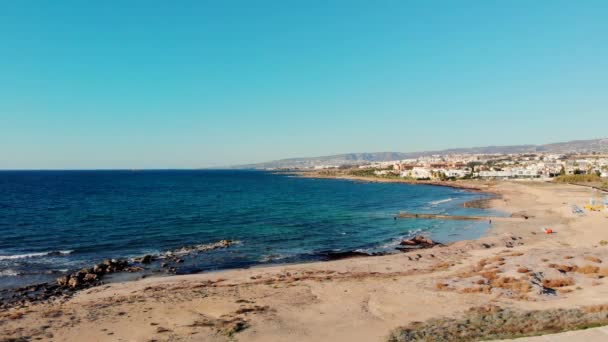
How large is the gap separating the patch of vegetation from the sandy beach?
54 cm

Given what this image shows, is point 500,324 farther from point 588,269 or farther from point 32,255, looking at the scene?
point 32,255

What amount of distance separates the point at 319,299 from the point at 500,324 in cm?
934

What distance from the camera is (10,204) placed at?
241 ft

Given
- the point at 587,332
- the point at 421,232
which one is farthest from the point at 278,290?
the point at 421,232

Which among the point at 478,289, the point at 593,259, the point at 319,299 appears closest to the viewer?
the point at 478,289

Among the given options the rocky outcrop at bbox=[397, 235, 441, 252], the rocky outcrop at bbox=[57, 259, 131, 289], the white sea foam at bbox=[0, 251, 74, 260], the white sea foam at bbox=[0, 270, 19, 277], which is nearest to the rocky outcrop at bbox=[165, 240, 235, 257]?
the rocky outcrop at bbox=[57, 259, 131, 289]

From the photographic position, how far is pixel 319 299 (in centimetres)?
2175

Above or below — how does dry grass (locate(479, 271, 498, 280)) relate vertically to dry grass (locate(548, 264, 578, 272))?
below

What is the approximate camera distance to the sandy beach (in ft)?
56.4

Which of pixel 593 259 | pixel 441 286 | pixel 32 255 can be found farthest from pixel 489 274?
pixel 32 255

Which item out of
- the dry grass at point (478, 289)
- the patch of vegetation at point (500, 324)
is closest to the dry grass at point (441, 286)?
the dry grass at point (478, 289)

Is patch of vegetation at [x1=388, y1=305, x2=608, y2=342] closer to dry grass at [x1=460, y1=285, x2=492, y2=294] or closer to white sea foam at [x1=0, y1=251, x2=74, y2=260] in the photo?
dry grass at [x1=460, y1=285, x2=492, y2=294]

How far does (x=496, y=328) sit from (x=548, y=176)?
515ft

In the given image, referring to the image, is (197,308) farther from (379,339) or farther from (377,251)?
(377,251)
